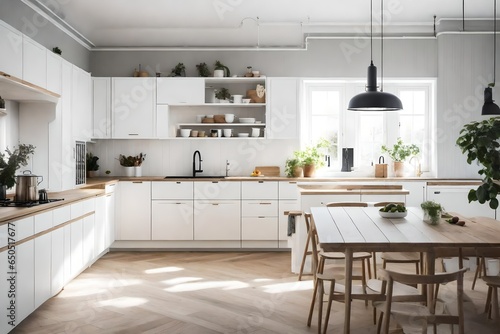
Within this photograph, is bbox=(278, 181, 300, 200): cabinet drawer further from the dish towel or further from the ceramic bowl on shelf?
the ceramic bowl on shelf

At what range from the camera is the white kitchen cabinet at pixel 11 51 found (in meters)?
4.16

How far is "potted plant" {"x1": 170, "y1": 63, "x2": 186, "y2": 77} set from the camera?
7.26m

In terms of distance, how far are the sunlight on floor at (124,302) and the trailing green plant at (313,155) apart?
10.7ft

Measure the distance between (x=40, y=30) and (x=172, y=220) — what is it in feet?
9.37

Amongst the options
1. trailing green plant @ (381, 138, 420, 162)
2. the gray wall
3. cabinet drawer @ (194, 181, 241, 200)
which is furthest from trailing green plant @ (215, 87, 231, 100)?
trailing green plant @ (381, 138, 420, 162)

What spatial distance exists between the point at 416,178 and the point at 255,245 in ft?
7.71

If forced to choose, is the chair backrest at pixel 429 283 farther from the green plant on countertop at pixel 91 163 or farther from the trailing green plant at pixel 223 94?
the green plant on countertop at pixel 91 163

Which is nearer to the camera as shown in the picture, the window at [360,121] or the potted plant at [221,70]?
the potted plant at [221,70]

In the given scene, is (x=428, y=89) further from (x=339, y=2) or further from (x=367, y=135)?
(x=339, y=2)

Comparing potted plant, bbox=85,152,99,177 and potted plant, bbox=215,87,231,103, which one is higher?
potted plant, bbox=215,87,231,103

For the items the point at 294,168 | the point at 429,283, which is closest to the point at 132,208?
the point at 294,168

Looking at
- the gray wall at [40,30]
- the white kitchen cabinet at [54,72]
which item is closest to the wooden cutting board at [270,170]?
the gray wall at [40,30]

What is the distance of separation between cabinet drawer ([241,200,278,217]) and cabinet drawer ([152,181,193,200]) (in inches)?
29.5

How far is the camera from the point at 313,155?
281 inches
